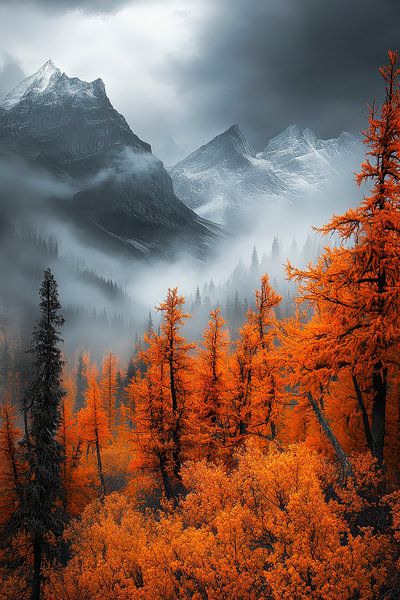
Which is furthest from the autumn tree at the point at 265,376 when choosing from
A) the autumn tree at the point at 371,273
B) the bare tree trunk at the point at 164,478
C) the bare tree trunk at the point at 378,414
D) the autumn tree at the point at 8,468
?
the autumn tree at the point at 8,468

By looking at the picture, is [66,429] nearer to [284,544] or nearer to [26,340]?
[284,544]

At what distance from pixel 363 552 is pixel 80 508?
28144mm

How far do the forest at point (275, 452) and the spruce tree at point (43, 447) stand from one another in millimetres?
67

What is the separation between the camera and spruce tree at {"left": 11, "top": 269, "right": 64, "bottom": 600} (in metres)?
16.8

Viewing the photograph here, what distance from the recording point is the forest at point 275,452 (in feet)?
32.3

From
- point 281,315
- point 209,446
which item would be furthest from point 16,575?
point 281,315

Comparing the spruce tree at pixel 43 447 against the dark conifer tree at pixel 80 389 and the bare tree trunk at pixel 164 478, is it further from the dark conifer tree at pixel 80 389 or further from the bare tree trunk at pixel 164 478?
the dark conifer tree at pixel 80 389

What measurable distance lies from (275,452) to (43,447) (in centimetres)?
1050

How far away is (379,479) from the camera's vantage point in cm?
1125

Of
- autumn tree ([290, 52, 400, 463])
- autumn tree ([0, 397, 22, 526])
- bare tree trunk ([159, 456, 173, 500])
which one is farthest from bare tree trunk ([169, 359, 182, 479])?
autumn tree ([290, 52, 400, 463])

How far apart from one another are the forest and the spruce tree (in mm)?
67

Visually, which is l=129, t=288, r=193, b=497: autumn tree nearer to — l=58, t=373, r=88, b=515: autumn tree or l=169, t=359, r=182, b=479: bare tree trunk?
l=169, t=359, r=182, b=479: bare tree trunk

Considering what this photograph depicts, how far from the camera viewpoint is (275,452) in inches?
619

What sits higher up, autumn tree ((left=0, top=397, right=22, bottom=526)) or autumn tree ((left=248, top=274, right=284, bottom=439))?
autumn tree ((left=248, top=274, right=284, bottom=439))
